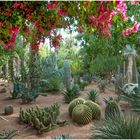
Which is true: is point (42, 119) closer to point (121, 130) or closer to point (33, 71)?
point (121, 130)

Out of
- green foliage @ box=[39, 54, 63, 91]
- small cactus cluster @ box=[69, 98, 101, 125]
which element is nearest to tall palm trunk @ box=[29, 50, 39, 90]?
green foliage @ box=[39, 54, 63, 91]

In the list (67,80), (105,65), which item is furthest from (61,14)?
(105,65)

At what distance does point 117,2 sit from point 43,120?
5.21 meters

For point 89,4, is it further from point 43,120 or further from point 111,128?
point 43,120

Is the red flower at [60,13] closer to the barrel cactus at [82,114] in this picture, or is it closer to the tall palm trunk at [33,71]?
the barrel cactus at [82,114]

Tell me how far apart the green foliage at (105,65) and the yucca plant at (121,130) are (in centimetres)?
1398

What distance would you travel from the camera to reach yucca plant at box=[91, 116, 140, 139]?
534cm

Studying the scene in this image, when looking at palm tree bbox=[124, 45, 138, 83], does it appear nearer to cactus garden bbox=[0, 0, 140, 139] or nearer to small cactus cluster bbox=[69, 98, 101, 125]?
cactus garden bbox=[0, 0, 140, 139]

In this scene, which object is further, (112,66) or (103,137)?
(112,66)

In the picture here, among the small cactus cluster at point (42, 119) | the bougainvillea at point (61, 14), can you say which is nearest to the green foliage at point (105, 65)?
the small cactus cluster at point (42, 119)

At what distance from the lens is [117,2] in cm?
451

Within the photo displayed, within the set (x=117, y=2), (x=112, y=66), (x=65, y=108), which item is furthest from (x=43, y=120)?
(x=112, y=66)

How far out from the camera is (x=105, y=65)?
19953 mm

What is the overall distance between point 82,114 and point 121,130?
3974 millimetres
